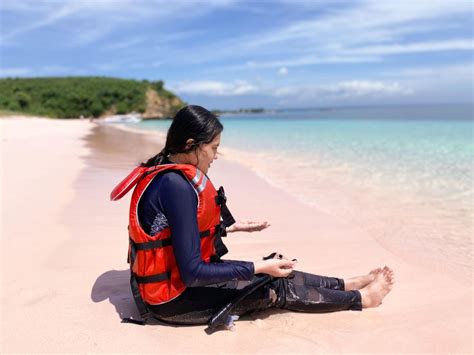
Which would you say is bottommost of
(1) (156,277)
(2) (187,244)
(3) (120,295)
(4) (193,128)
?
(3) (120,295)

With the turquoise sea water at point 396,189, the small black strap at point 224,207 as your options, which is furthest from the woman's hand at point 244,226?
the turquoise sea water at point 396,189

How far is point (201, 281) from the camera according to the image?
A: 2367 mm

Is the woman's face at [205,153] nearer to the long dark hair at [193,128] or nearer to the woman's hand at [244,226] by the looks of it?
the long dark hair at [193,128]

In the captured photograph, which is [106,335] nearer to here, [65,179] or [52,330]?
[52,330]

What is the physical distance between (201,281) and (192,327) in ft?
1.59

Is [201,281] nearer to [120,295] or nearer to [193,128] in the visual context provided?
[193,128]

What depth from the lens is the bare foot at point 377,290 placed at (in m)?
3.02

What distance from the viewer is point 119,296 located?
10.5ft

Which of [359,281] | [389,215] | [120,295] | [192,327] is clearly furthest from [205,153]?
[389,215]

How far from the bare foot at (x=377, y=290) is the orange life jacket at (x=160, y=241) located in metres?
1.17

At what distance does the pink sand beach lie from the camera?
257cm

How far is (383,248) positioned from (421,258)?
0.40m

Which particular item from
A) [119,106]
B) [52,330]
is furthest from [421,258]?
[119,106]

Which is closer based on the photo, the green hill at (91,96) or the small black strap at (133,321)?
the small black strap at (133,321)
